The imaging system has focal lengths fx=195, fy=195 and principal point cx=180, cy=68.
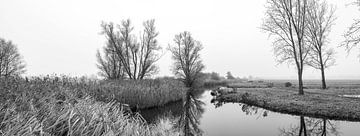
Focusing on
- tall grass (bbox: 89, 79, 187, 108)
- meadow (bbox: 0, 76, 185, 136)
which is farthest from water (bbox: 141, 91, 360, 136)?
meadow (bbox: 0, 76, 185, 136)

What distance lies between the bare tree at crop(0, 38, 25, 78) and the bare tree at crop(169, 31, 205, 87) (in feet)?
78.5

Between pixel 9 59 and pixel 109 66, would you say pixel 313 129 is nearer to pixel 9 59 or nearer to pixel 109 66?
pixel 109 66

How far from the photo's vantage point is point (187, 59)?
3722 cm

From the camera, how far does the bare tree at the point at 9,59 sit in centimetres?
2614

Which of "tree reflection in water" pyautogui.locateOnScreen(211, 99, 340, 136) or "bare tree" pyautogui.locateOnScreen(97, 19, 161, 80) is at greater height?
"bare tree" pyautogui.locateOnScreen(97, 19, 161, 80)

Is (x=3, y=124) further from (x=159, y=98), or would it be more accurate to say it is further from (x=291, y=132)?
(x=159, y=98)

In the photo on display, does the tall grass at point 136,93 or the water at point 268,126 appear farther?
the tall grass at point 136,93

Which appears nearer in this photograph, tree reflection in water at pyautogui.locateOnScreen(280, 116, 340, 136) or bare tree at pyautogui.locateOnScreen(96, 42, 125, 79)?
tree reflection in water at pyautogui.locateOnScreen(280, 116, 340, 136)

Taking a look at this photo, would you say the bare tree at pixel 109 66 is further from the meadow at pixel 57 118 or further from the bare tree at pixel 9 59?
Result: the meadow at pixel 57 118

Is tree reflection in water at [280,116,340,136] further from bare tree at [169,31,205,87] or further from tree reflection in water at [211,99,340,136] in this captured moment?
bare tree at [169,31,205,87]

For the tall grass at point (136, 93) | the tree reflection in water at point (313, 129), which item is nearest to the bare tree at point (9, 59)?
the tall grass at point (136, 93)

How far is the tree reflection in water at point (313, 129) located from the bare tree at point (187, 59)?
2835cm

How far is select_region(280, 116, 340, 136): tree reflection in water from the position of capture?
6.50 meters

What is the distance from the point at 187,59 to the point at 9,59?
27.1m
